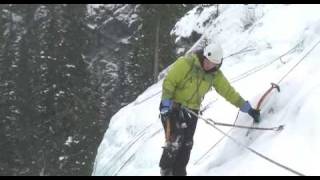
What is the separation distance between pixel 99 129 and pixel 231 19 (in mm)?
25580

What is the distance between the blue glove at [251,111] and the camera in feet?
30.8

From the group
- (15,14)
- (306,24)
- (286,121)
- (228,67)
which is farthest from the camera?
(15,14)

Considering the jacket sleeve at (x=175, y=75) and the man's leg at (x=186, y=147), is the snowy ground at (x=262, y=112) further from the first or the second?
the jacket sleeve at (x=175, y=75)

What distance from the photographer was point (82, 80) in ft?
159

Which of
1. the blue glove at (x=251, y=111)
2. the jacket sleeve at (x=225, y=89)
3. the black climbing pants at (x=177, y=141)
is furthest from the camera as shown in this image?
the blue glove at (x=251, y=111)

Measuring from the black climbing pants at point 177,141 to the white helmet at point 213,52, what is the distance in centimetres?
84

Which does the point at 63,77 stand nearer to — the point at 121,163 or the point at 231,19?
the point at 231,19

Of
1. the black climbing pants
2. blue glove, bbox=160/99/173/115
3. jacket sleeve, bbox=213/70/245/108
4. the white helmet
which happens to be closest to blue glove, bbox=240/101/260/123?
jacket sleeve, bbox=213/70/245/108

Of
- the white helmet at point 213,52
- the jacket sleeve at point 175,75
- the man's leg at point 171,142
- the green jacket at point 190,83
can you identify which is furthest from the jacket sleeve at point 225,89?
the man's leg at point 171,142

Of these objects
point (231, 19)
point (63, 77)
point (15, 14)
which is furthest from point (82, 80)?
point (231, 19)

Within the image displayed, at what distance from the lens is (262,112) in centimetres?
1004

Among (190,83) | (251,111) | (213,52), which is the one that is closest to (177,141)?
(190,83)
